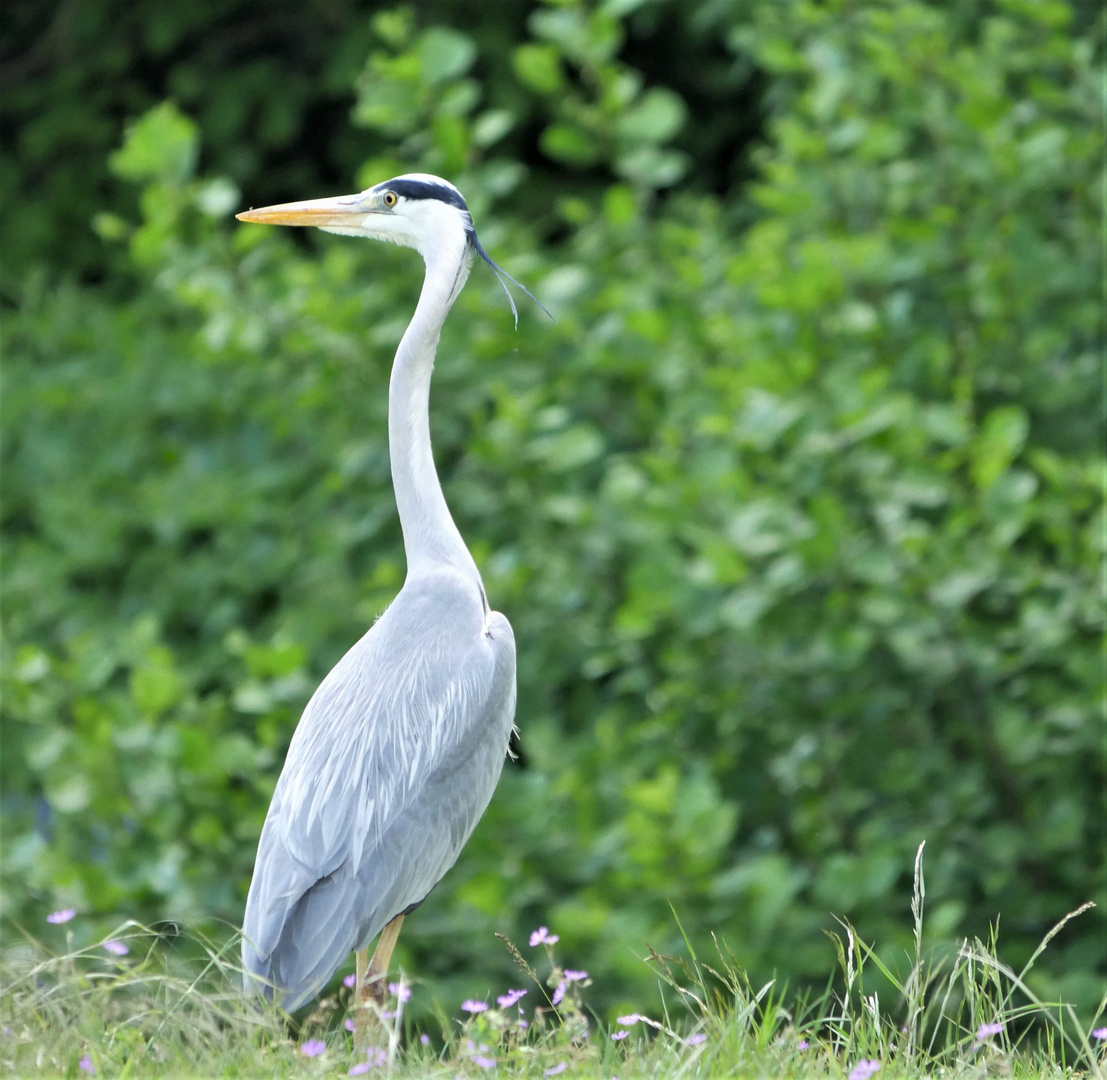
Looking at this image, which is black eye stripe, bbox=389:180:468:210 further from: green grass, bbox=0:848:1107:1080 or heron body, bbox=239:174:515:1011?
green grass, bbox=0:848:1107:1080

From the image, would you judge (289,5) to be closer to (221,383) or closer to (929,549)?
(221,383)

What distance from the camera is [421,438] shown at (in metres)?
3.26

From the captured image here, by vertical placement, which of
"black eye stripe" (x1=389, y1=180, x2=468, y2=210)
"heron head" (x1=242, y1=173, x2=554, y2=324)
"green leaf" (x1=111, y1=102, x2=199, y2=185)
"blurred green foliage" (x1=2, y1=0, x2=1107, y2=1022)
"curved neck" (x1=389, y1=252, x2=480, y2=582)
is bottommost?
"blurred green foliage" (x1=2, y1=0, x2=1107, y2=1022)

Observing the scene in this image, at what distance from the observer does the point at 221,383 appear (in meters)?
6.80

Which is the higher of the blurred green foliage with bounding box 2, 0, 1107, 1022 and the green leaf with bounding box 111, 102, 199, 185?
the green leaf with bounding box 111, 102, 199, 185

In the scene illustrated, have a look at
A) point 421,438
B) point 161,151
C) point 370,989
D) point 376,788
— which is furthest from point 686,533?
point 161,151

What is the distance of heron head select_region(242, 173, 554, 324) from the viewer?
132 inches

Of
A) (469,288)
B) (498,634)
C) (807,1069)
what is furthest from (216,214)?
(807,1069)

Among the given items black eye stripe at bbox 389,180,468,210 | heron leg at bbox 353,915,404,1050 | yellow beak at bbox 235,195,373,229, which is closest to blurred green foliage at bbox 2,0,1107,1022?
heron leg at bbox 353,915,404,1050

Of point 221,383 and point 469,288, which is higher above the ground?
point 469,288

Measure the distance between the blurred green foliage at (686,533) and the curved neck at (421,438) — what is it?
4.74 ft

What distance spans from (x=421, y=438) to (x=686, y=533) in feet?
6.04

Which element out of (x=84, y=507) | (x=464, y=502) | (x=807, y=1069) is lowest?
(x=84, y=507)

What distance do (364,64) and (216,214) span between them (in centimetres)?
234
